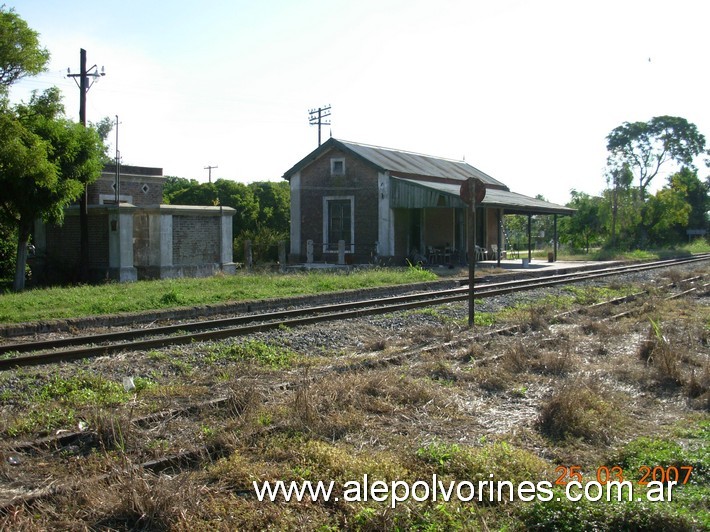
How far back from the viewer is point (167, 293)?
14797mm

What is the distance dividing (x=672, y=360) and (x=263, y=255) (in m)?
23.9

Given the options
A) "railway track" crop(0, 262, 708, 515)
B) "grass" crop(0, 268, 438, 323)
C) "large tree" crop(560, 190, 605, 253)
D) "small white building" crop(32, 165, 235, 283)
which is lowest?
"railway track" crop(0, 262, 708, 515)

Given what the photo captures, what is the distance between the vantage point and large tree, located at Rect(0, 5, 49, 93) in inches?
582

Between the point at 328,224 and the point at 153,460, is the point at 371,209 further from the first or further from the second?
the point at 153,460

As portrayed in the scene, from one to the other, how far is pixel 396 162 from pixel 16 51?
1696 cm

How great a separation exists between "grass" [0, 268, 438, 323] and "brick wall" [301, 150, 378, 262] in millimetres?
6277

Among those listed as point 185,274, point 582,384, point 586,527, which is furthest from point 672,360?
point 185,274

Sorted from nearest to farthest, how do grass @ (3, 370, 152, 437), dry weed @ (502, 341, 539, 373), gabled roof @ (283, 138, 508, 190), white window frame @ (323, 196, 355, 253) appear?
grass @ (3, 370, 152, 437)
dry weed @ (502, 341, 539, 373)
gabled roof @ (283, 138, 508, 190)
white window frame @ (323, 196, 355, 253)

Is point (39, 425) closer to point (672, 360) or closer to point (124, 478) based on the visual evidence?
point (124, 478)
